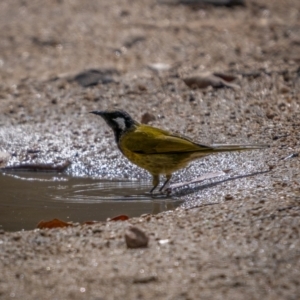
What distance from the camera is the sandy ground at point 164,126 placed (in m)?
4.67

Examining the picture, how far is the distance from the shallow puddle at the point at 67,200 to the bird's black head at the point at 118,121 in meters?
0.48

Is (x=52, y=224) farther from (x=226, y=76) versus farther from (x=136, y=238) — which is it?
(x=226, y=76)

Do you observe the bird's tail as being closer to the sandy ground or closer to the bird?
the bird

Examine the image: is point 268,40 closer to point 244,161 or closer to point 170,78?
point 170,78

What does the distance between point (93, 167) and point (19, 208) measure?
4.34 feet

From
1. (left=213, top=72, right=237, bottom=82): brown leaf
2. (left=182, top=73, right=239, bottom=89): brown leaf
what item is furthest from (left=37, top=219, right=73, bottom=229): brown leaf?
(left=213, top=72, right=237, bottom=82): brown leaf

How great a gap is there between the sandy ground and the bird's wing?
1.39 feet

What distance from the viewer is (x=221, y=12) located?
13.9 metres

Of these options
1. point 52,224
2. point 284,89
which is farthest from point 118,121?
point 284,89

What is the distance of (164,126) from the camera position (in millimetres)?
9000

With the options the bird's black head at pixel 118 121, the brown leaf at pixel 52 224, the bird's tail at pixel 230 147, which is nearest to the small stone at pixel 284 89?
the bird's tail at pixel 230 147

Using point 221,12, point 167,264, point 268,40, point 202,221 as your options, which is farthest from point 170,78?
point 167,264

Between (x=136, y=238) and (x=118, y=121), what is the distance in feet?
9.46

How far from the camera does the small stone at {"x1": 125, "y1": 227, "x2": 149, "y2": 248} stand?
5.12 metres
